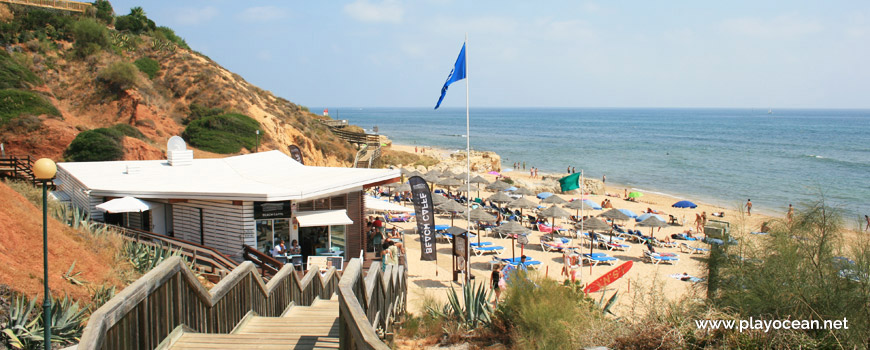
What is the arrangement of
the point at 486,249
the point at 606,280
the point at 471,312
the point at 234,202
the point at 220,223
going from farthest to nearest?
the point at 486,249 → the point at 606,280 → the point at 220,223 → the point at 234,202 → the point at 471,312

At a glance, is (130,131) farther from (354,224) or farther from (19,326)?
(19,326)

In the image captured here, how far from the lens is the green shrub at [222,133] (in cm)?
3067

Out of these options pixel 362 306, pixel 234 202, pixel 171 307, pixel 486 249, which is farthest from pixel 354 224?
pixel 171 307

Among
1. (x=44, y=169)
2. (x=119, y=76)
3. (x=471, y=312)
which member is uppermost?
(x=119, y=76)

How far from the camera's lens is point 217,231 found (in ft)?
43.1

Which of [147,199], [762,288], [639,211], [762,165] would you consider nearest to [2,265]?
[147,199]

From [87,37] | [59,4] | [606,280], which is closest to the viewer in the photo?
[606,280]

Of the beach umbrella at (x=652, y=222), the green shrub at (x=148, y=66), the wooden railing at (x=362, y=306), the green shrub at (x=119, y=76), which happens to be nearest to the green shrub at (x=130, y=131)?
the green shrub at (x=119, y=76)

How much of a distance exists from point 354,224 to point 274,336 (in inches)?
404

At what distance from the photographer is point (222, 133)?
3173 centimetres

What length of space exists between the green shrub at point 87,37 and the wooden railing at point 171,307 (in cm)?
3666

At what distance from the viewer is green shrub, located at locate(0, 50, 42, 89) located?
1091 inches

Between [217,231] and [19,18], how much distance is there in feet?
114

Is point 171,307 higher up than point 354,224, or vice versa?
point 171,307
